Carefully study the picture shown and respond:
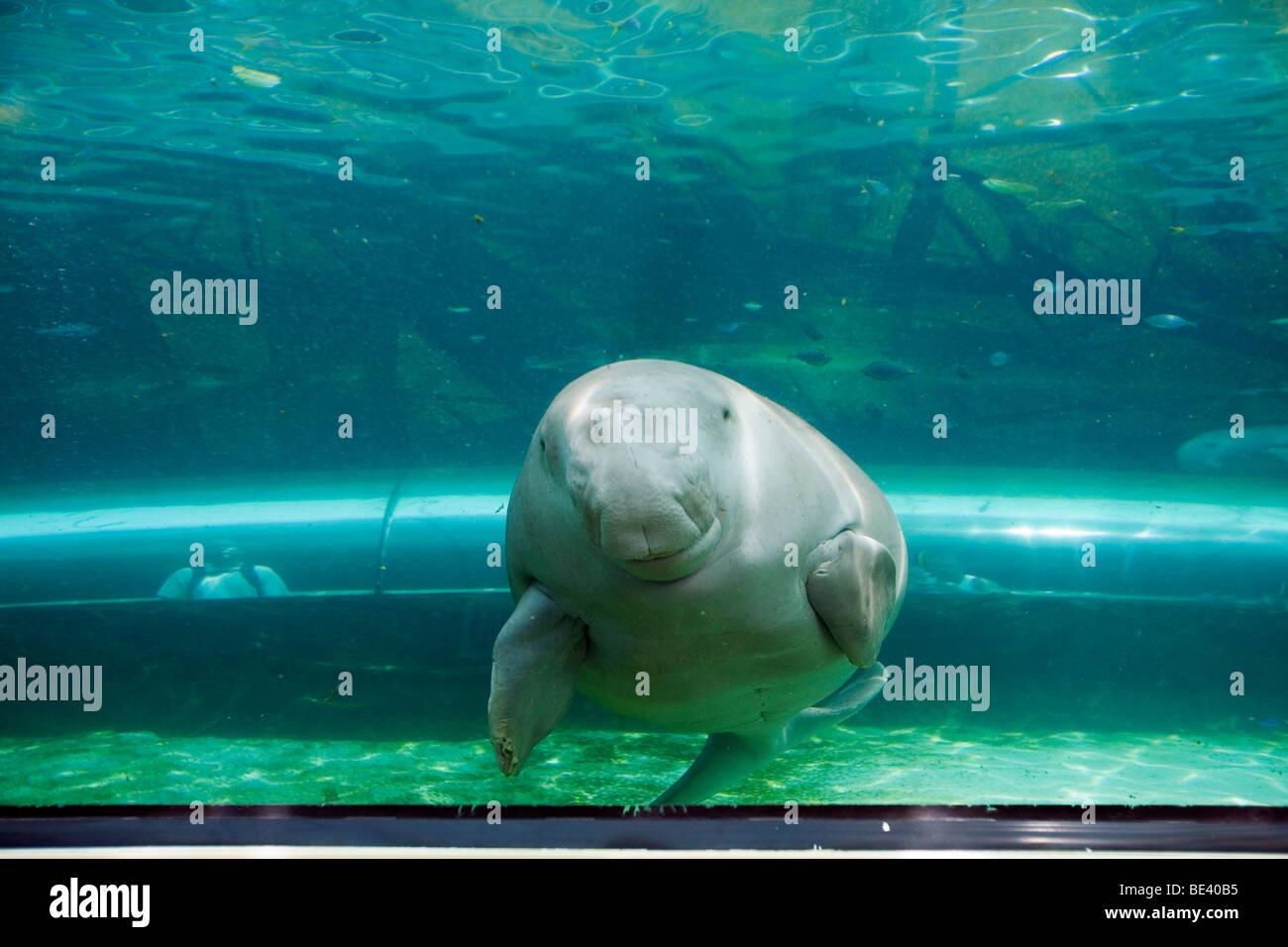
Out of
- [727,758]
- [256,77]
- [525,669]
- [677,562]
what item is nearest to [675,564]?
[677,562]

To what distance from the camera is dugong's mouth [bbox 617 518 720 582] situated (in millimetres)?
2676

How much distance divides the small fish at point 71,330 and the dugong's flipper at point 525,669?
1010 inches

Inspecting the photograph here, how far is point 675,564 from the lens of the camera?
8.95 feet

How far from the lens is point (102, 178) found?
15.9m

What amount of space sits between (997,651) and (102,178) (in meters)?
17.8

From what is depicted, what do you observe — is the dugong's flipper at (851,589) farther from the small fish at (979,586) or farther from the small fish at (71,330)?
the small fish at (71,330)

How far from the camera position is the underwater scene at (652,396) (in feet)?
11.4

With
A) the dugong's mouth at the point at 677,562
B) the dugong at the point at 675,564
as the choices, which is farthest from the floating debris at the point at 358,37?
→ the dugong's mouth at the point at 677,562

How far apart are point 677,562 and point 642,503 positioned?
0.36m

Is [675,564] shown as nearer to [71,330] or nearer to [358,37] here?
[358,37]
